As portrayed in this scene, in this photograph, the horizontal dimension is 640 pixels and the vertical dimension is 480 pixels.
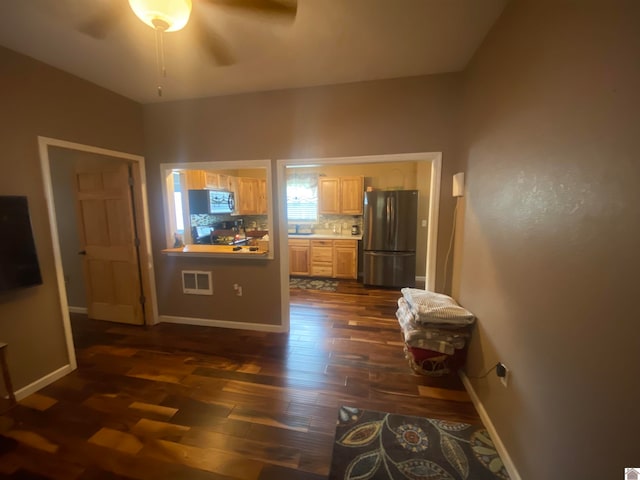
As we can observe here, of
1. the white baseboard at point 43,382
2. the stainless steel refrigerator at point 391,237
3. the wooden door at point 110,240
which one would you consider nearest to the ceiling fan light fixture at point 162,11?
the wooden door at point 110,240

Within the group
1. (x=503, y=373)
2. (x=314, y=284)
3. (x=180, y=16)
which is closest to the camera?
(x=180, y=16)

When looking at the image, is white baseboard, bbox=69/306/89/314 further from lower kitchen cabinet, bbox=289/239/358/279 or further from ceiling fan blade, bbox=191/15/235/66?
ceiling fan blade, bbox=191/15/235/66

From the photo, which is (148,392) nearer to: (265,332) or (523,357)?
(265,332)

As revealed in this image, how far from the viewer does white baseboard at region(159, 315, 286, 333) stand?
10.2 feet

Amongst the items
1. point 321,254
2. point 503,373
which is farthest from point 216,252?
point 503,373

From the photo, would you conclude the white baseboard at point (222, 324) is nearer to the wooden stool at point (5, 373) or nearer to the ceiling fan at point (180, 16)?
the wooden stool at point (5, 373)

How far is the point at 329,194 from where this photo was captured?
536cm

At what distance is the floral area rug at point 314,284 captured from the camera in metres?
4.73

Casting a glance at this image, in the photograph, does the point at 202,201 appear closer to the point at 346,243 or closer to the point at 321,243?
the point at 321,243

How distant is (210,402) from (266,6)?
2.68m

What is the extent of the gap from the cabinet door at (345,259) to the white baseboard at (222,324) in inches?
91.2

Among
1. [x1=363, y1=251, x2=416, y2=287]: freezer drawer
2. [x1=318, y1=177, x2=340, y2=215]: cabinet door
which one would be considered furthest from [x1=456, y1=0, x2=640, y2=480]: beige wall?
[x1=318, y1=177, x2=340, y2=215]: cabinet door

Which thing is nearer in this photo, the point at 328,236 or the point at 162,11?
the point at 162,11

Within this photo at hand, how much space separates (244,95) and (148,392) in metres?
3.00
